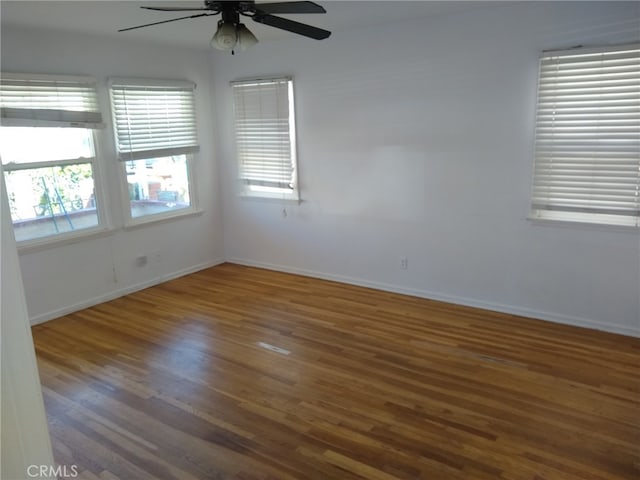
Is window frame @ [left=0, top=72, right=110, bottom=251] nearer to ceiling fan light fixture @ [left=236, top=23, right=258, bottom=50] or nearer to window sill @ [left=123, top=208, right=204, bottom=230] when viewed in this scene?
window sill @ [left=123, top=208, right=204, bottom=230]

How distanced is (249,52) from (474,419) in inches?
173

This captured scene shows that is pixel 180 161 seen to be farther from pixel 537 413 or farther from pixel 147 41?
pixel 537 413

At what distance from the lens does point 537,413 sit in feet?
9.29

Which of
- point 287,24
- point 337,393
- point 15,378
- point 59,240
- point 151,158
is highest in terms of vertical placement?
point 287,24

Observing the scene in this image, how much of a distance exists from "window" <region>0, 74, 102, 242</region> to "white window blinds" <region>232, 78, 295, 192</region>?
5.23ft

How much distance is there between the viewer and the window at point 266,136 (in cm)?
523

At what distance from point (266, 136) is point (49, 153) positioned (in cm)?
218

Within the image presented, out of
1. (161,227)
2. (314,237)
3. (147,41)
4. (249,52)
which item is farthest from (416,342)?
(147,41)

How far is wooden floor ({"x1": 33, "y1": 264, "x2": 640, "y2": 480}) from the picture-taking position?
2467mm

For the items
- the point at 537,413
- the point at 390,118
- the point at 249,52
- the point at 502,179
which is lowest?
the point at 537,413

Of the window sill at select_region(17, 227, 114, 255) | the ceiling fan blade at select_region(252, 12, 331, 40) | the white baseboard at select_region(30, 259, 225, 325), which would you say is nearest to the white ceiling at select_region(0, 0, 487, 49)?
the ceiling fan blade at select_region(252, 12, 331, 40)

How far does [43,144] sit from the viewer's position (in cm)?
427

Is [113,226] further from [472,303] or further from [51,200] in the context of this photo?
[472,303]

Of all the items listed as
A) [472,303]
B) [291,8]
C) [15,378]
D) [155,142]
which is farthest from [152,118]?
[15,378]
